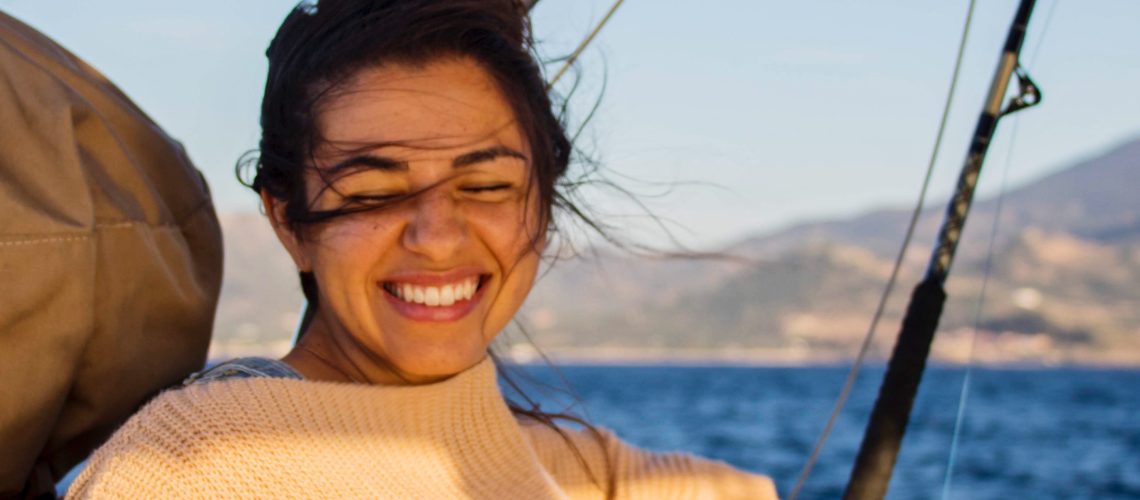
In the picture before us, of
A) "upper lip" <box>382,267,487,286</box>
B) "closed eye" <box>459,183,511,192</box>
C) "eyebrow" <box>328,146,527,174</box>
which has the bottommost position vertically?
"upper lip" <box>382,267,487,286</box>

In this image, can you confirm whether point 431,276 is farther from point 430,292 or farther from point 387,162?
point 387,162

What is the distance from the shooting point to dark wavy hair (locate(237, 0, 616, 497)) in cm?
172

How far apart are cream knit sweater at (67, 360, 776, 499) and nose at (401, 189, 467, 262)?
161 mm

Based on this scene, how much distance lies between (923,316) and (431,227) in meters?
0.83

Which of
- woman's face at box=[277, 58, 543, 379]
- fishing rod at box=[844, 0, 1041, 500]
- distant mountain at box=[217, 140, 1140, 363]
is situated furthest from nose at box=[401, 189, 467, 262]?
distant mountain at box=[217, 140, 1140, 363]

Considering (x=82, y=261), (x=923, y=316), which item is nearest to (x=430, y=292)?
(x=82, y=261)

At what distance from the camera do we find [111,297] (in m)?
1.73

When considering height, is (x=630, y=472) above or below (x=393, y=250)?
below

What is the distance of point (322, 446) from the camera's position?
156 centimetres

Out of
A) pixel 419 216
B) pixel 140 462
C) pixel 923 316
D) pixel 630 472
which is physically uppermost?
pixel 419 216

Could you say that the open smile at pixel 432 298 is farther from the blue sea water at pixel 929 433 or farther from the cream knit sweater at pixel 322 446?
the blue sea water at pixel 929 433

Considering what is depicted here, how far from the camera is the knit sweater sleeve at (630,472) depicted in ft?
6.87

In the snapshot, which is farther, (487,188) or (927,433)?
(927,433)

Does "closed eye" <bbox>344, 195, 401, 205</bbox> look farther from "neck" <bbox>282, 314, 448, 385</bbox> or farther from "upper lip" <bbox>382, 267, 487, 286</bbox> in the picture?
"neck" <bbox>282, 314, 448, 385</bbox>
